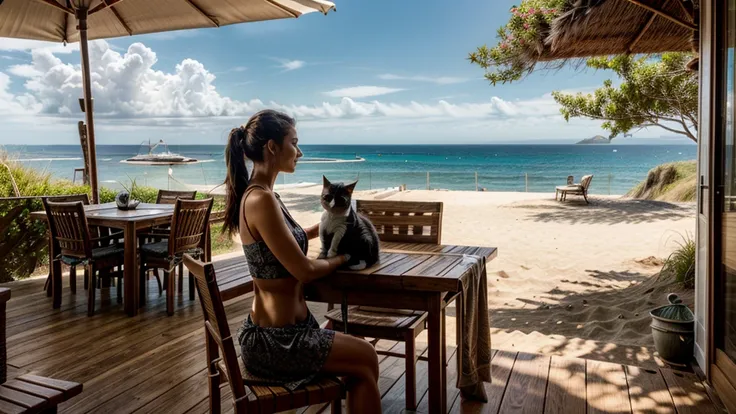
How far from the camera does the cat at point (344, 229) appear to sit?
178cm

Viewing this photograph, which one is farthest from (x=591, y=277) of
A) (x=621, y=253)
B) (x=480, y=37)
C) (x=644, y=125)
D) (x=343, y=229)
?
(x=480, y=37)

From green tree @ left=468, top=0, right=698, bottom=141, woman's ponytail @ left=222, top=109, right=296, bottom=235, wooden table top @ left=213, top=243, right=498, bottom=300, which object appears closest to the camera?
woman's ponytail @ left=222, top=109, right=296, bottom=235

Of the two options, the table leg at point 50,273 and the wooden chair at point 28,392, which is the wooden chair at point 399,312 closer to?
the wooden chair at point 28,392

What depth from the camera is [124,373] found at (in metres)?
2.85

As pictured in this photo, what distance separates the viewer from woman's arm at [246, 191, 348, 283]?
1.61 meters

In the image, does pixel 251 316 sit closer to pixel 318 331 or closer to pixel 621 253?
pixel 318 331

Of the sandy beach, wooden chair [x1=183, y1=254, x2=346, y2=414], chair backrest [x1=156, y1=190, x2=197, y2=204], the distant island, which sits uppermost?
the distant island

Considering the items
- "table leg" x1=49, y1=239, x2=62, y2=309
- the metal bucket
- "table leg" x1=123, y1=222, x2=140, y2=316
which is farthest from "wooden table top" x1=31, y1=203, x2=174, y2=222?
the metal bucket

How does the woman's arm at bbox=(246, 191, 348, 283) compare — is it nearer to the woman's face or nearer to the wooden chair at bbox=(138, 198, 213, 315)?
the woman's face

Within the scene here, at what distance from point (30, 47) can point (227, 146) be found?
2412 inches

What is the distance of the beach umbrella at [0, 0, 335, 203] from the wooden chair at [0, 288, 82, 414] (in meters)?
3.80

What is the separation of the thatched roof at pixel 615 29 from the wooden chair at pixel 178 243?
11.0 ft

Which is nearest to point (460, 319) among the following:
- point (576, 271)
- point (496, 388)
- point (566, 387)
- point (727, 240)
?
point (496, 388)

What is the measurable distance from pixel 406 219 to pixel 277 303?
1423 millimetres
